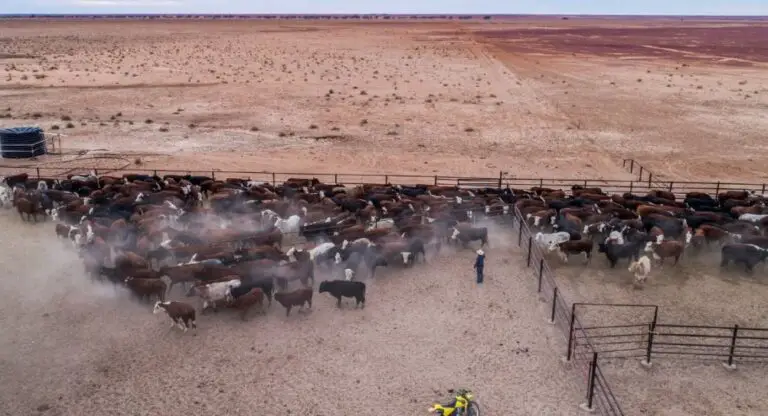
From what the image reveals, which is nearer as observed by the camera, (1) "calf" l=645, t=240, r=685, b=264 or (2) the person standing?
(2) the person standing

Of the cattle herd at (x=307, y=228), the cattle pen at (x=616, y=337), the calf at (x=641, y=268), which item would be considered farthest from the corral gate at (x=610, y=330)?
the cattle herd at (x=307, y=228)

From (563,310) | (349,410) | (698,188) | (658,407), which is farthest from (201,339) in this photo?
(698,188)

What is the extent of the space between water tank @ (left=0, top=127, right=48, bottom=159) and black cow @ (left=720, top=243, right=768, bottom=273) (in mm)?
26868

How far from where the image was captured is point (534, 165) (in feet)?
89.8

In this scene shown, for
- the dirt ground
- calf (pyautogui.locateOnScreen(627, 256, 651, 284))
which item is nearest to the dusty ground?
A: calf (pyautogui.locateOnScreen(627, 256, 651, 284))

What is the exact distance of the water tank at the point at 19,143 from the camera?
2700 cm

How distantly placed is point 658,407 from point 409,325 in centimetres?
494

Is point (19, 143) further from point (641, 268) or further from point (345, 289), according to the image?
point (641, 268)

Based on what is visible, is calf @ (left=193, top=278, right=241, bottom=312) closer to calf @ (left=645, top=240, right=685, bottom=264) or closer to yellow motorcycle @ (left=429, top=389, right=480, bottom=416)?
yellow motorcycle @ (left=429, top=389, right=480, bottom=416)

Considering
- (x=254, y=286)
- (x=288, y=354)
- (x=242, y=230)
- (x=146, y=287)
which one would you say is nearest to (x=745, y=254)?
(x=288, y=354)

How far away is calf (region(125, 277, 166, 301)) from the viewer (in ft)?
44.7

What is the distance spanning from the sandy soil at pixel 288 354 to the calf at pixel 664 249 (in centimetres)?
379

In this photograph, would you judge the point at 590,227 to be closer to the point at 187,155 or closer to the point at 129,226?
the point at 129,226

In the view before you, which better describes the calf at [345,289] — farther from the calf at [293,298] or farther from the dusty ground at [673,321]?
the dusty ground at [673,321]
